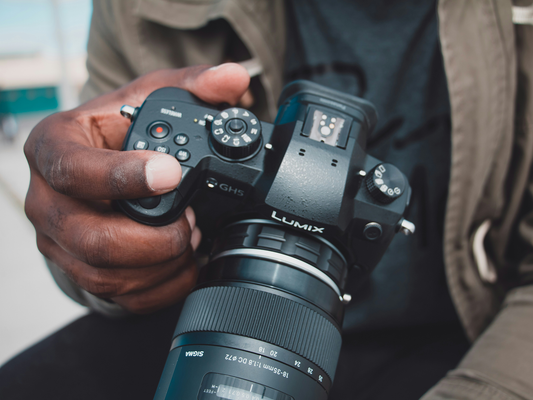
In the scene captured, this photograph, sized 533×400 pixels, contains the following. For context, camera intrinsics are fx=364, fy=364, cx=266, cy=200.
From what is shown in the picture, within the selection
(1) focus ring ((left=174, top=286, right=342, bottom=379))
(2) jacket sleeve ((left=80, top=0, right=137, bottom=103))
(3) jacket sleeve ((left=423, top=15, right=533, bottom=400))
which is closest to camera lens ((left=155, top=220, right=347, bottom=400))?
(1) focus ring ((left=174, top=286, right=342, bottom=379))

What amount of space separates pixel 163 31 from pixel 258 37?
0.18 metres

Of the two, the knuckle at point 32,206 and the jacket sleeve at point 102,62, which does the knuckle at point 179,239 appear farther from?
the jacket sleeve at point 102,62

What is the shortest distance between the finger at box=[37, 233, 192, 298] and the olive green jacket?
6.9 inches

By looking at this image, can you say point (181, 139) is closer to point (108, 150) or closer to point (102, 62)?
point (108, 150)

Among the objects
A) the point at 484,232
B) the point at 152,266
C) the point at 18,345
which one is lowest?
the point at 18,345

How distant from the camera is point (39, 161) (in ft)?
1.28

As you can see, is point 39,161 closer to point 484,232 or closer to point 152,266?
point 152,266

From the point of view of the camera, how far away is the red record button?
A: 38cm

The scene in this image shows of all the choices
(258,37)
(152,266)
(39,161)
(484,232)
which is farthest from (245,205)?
(484,232)

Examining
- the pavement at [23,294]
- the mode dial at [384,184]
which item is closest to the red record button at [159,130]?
the mode dial at [384,184]

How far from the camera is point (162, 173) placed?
13.5 inches

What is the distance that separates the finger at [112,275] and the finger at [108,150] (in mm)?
89

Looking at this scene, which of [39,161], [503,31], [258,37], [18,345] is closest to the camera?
[39,161]

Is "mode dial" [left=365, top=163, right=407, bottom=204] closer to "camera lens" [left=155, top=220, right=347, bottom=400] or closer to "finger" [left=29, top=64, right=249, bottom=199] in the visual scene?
"camera lens" [left=155, top=220, right=347, bottom=400]
